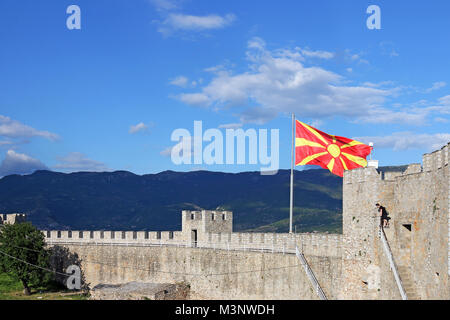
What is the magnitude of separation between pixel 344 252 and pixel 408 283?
314cm

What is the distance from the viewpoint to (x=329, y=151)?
78.9ft

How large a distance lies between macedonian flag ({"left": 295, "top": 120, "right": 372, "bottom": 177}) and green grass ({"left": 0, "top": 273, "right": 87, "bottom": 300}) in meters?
16.9

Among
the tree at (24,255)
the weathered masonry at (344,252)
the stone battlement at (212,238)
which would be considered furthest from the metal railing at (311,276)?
the tree at (24,255)

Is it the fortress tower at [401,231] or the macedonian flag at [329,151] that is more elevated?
the macedonian flag at [329,151]

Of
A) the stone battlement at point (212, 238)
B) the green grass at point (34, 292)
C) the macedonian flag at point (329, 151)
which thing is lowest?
the green grass at point (34, 292)

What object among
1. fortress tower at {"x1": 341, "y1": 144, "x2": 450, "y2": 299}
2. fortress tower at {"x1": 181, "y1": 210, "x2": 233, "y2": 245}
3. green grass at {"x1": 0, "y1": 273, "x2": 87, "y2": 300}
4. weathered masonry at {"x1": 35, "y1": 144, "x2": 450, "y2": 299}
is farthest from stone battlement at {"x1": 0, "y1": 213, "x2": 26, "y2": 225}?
fortress tower at {"x1": 341, "y1": 144, "x2": 450, "y2": 299}

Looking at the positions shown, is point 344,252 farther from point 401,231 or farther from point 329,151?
point 329,151

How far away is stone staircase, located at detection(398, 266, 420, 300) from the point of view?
17.1 metres

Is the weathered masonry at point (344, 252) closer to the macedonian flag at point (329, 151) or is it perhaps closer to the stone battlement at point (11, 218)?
the macedonian flag at point (329, 151)

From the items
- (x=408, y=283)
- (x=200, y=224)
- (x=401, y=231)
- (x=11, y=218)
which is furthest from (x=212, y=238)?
(x=11, y=218)

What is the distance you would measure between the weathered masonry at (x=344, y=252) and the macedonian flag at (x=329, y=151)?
10.1 ft

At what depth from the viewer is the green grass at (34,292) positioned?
32.7 metres
